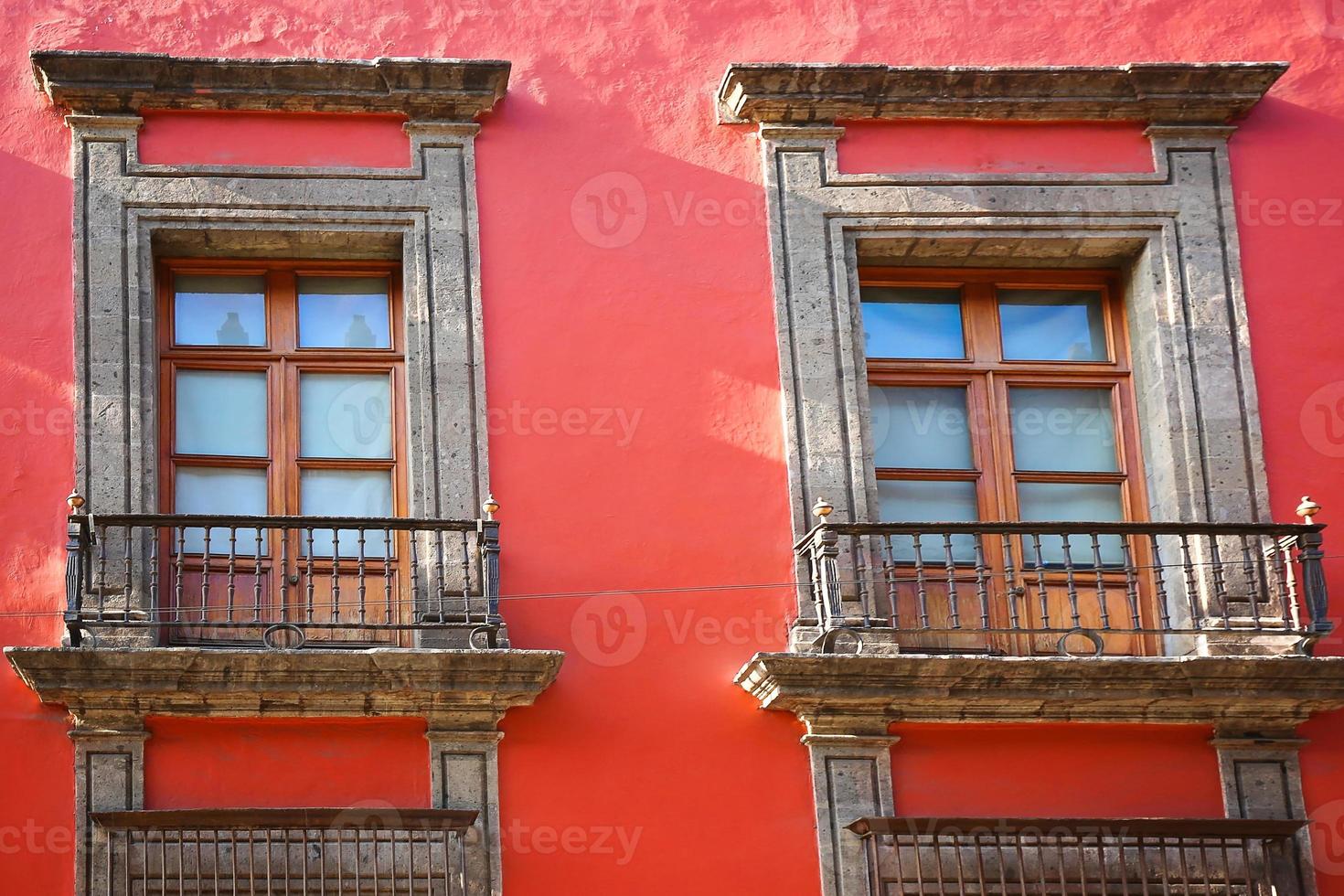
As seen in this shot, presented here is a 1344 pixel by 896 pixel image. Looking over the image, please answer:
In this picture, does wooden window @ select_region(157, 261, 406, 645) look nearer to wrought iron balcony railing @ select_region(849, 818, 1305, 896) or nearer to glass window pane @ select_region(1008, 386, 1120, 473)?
wrought iron balcony railing @ select_region(849, 818, 1305, 896)

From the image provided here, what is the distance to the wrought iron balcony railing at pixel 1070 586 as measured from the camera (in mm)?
9453

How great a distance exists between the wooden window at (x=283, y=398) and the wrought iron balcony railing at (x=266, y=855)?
Answer: 3.70 ft

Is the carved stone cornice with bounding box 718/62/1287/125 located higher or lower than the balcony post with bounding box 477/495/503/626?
A: higher

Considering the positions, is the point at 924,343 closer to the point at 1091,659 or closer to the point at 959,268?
the point at 959,268

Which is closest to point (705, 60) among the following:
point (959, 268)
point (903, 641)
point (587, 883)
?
point (959, 268)

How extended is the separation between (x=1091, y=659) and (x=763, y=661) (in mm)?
1207

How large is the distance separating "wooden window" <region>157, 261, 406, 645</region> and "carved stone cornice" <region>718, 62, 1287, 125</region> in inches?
69.0

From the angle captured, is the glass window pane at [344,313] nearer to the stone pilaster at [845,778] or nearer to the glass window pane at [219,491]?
the glass window pane at [219,491]

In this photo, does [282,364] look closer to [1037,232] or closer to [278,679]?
[278,679]

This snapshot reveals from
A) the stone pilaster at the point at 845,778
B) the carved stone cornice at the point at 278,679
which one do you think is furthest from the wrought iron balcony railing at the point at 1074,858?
the carved stone cornice at the point at 278,679

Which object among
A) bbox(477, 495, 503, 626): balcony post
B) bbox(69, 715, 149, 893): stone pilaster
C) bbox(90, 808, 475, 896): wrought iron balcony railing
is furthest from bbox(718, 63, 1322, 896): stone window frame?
bbox(69, 715, 149, 893): stone pilaster

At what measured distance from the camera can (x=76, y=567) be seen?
9078 mm

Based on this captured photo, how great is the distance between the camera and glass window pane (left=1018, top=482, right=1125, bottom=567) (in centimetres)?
1004

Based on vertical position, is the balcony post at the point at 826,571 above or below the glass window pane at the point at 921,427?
below
